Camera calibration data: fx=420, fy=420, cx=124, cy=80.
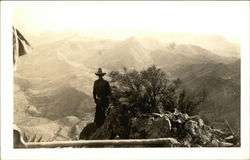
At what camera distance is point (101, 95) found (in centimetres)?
384

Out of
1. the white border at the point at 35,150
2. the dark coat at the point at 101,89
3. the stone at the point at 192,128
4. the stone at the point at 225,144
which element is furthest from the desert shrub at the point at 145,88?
the stone at the point at 225,144

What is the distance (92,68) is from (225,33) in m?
1.27

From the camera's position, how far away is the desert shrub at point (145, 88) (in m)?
3.86

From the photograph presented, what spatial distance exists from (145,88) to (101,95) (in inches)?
16.2

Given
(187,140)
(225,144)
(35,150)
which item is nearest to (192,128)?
(187,140)

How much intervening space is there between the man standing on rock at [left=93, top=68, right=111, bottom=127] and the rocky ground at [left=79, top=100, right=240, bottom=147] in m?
0.06

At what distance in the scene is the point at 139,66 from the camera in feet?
12.7

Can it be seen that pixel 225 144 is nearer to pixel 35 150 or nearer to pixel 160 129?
pixel 160 129

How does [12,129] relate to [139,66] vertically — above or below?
below

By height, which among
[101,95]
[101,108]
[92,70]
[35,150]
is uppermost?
[92,70]

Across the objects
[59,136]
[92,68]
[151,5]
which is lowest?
[59,136]

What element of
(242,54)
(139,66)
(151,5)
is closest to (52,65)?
(139,66)

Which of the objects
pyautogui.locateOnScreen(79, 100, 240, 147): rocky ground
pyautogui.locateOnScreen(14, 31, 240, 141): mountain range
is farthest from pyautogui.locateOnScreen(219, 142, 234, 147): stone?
pyautogui.locateOnScreen(14, 31, 240, 141): mountain range

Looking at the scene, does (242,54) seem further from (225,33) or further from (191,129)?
(191,129)
